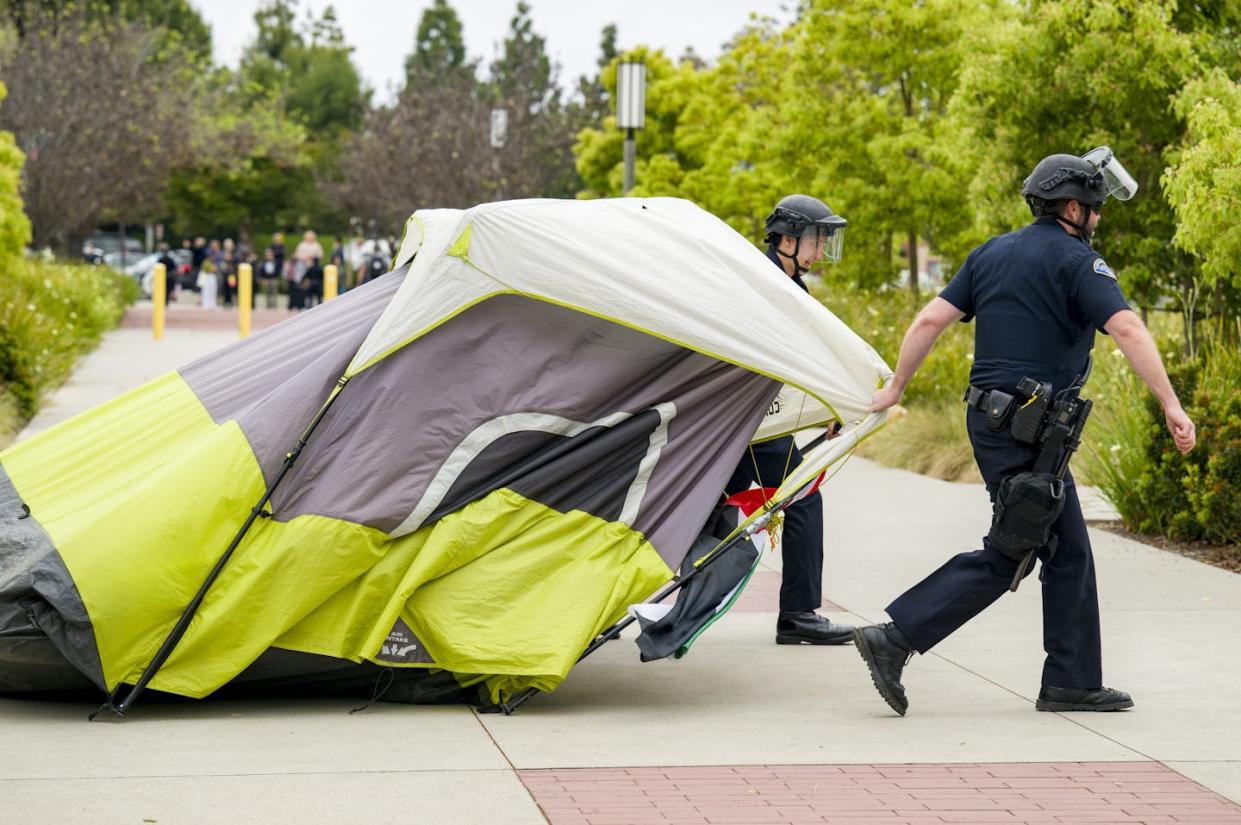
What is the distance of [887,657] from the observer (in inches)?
238

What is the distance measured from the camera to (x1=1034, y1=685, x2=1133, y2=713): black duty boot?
20.1ft

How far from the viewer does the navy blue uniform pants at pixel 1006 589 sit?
6.02 metres

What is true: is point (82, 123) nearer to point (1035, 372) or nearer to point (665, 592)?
point (665, 592)

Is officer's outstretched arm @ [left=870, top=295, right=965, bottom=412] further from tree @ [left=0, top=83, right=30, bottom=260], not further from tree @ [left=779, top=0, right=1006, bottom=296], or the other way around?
tree @ [left=0, top=83, right=30, bottom=260]

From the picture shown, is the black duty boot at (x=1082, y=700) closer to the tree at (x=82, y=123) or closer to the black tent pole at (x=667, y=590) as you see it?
the black tent pole at (x=667, y=590)

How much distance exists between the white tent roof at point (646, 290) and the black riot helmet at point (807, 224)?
2.48 ft

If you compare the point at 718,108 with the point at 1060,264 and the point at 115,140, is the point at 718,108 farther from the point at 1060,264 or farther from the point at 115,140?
the point at 1060,264

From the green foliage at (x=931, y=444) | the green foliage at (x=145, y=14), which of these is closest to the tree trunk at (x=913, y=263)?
the green foliage at (x=931, y=444)

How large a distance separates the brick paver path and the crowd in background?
25421 mm

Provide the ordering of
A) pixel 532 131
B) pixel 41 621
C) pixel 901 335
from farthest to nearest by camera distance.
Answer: pixel 532 131, pixel 901 335, pixel 41 621

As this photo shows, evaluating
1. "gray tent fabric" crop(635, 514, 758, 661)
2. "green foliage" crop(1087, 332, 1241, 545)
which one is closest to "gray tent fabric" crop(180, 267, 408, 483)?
"gray tent fabric" crop(635, 514, 758, 661)

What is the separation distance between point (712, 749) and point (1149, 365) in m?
1.88

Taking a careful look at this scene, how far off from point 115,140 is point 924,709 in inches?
1209

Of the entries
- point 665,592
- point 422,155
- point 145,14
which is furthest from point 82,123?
point 665,592
